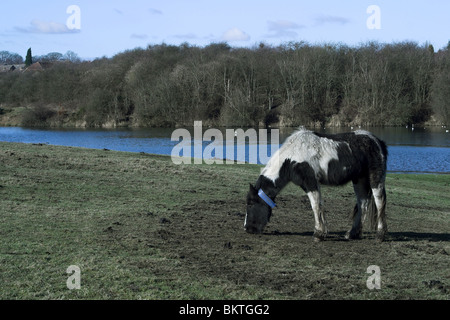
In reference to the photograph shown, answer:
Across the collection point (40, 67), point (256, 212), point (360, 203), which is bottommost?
point (256, 212)

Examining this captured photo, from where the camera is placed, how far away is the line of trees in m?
76.0

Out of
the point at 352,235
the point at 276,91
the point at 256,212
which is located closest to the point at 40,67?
the point at 276,91

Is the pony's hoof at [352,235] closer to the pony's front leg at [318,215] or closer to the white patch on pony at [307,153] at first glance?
the pony's front leg at [318,215]

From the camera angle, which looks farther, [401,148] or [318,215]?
[401,148]

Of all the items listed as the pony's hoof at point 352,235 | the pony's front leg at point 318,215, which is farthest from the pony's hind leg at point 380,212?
the pony's front leg at point 318,215

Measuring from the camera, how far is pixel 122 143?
165 feet

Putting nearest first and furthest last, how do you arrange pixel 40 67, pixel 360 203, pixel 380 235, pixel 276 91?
pixel 380 235 → pixel 360 203 → pixel 276 91 → pixel 40 67

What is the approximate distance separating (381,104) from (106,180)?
66363 mm

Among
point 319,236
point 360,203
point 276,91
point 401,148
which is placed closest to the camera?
point 319,236

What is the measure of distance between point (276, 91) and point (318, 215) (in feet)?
240

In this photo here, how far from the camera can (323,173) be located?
9.25 m

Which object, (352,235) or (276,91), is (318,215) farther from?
(276,91)

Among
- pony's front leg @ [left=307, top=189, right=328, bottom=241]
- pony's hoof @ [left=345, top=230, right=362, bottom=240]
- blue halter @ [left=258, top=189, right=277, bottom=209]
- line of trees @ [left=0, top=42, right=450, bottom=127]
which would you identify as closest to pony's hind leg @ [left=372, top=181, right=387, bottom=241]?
pony's hoof @ [left=345, top=230, right=362, bottom=240]

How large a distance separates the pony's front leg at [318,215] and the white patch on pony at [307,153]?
0.38 metres
